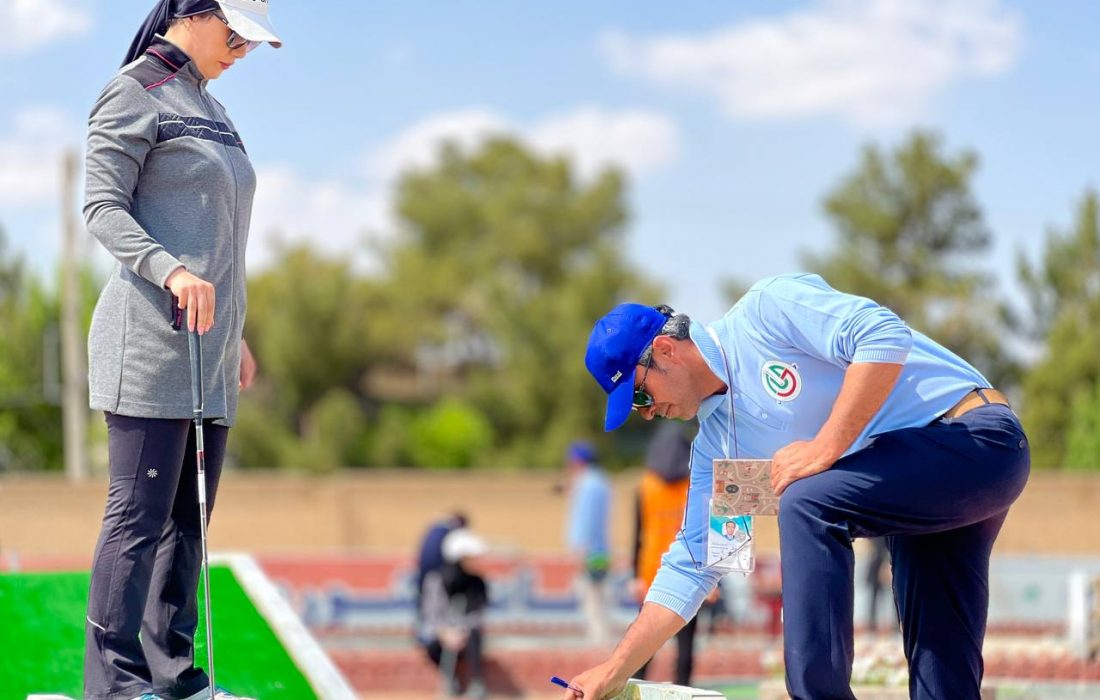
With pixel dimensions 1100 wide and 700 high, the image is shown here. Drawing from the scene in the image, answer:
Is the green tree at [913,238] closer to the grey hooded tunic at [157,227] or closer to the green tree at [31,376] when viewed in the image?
the green tree at [31,376]

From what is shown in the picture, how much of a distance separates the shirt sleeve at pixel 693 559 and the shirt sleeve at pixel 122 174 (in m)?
1.40

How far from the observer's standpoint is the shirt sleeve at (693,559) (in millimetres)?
3674

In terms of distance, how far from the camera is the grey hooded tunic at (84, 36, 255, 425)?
3.44m

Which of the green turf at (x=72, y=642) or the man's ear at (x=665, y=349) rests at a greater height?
the man's ear at (x=665, y=349)

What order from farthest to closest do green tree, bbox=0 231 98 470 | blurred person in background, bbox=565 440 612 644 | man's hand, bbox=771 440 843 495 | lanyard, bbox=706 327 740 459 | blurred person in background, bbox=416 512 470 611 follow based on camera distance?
green tree, bbox=0 231 98 470, blurred person in background, bbox=565 440 612 644, blurred person in background, bbox=416 512 470 611, lanyard, bbox=706 327 740 459, man's hand, bbox=771 440 843 495

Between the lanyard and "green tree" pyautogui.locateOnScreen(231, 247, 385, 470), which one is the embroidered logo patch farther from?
"green tree" pyautogui.locateOnScreen(231, 247, 385, 470)

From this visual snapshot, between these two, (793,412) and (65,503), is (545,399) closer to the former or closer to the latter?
(65,503)

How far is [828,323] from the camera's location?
3.29 meters

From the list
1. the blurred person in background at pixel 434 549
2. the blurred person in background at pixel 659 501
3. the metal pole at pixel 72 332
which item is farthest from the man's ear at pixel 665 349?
the metal pole at pixel 72 332

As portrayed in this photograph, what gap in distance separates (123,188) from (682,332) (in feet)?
4.58

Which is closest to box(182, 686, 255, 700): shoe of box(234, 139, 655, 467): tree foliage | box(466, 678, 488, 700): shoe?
box(466, 678, 488, 700): shoe

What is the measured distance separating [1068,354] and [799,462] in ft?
107

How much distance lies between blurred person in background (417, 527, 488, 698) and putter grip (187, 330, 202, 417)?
29.3 feet

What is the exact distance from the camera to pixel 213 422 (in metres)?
3.64
